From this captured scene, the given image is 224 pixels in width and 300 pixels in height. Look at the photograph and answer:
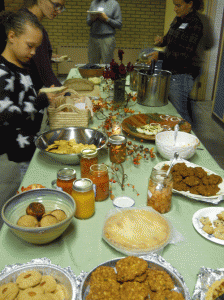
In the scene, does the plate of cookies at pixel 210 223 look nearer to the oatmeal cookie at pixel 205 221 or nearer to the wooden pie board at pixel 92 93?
the oatmeal cookie at pixel 205 221

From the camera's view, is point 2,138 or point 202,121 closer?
point 2,138

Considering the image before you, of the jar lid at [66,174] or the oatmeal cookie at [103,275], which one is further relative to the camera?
the jar lid at [66,174]

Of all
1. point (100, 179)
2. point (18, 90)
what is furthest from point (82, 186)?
point (18, 90)

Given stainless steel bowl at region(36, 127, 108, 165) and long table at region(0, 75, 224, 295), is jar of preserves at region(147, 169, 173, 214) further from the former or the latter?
stainless steel bowl at region(36, 127, 108, 165)

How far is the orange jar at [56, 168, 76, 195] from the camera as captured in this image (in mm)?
1093

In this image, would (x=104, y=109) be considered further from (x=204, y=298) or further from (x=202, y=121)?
(x=202, y=121)

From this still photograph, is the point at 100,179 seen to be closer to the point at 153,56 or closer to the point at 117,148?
the point at 117,148

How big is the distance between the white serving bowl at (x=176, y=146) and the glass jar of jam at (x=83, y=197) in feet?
1.92

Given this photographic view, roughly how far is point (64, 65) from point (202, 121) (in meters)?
A: 4.26


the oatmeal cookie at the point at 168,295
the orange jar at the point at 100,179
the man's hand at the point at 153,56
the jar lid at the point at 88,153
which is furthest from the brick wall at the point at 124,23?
the oatmeal cookie at the point at 168,295

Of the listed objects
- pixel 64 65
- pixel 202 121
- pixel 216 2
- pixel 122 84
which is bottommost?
pixel 202 121

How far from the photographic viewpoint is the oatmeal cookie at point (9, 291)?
0.70m

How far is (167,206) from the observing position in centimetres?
112

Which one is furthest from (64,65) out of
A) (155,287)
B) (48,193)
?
(155,287)
